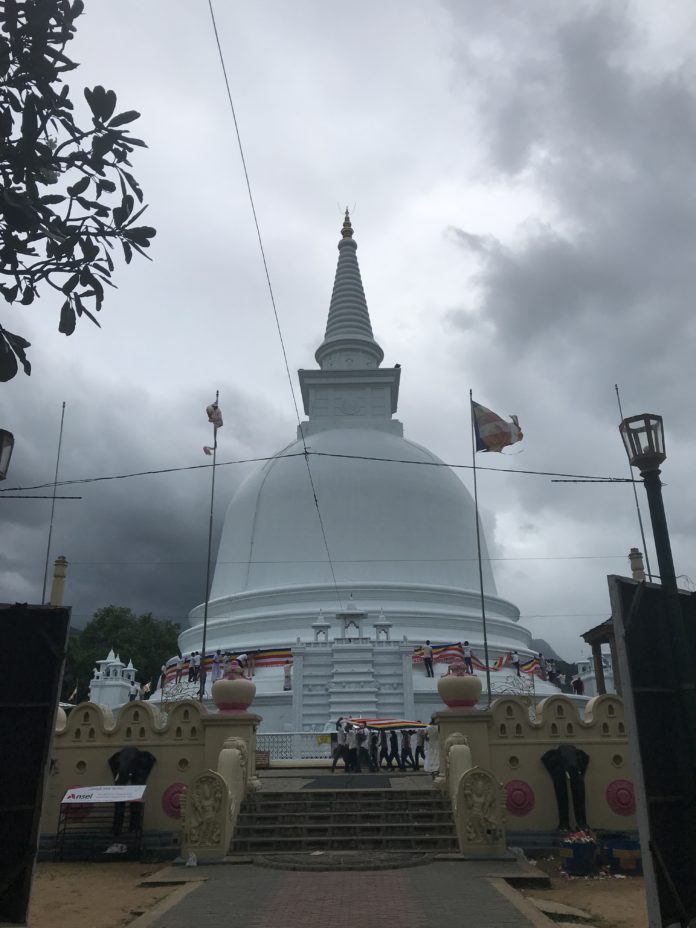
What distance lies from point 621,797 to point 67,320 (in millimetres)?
12520

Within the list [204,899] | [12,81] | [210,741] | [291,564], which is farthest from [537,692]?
[12,81]

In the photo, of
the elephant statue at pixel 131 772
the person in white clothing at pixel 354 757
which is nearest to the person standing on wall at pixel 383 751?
the person in white clothing at pixel 354 757

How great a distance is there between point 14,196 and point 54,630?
11.8 feet

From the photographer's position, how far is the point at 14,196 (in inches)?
246

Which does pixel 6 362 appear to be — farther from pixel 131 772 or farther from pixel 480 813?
pixel 131 772

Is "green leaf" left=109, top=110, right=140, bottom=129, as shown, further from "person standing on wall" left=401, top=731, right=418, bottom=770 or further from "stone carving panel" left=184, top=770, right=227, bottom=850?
"person standing on wall" left=401, top=731, right=418, bottom=770

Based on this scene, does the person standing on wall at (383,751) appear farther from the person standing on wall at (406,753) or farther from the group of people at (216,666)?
the group of people at (216,666)

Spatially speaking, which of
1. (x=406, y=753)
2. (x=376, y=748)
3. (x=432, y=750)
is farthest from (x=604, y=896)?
(x=406, y=753)

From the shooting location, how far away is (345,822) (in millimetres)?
13438

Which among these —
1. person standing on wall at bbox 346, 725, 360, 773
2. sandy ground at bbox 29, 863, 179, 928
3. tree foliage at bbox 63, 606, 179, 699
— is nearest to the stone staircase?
sandy ground at bbox 29, 863, 179, 928

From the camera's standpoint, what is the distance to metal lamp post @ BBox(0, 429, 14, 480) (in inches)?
328

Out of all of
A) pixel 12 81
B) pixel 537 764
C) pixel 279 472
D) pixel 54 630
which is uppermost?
pixel 279 472

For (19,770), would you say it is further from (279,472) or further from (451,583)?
(279,472)

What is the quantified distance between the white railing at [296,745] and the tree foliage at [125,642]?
31827mm
